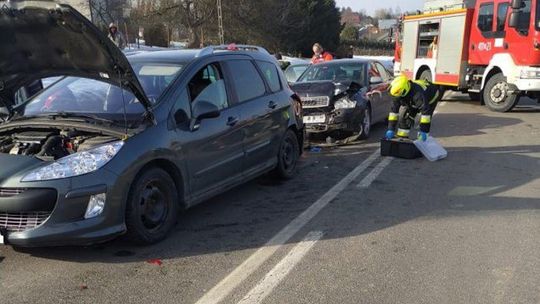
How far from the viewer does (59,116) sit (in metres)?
4.64

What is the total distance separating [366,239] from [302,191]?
1.74 metres

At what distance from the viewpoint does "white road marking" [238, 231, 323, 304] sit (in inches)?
145

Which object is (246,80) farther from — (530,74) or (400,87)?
(530,74)

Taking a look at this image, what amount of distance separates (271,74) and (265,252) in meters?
2.86

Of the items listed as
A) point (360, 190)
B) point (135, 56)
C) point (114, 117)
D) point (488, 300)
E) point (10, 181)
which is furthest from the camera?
point (360, 190)

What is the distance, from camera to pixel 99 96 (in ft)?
16.2

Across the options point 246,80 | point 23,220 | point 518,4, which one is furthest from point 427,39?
point 23,220

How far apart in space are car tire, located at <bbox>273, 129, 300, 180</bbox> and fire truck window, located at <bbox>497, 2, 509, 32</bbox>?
9.03 metres

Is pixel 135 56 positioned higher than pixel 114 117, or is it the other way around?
pixel 135 56

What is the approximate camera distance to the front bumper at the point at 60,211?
3.92 meters

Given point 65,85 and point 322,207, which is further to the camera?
point 322,207

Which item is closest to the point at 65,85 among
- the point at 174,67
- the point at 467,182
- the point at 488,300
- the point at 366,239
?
the point at 174,67

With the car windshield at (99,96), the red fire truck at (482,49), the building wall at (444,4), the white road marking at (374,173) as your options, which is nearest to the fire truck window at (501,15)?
the red fire truck at (482,49)

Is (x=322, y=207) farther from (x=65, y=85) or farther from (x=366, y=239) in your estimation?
(x=65, y=85)
